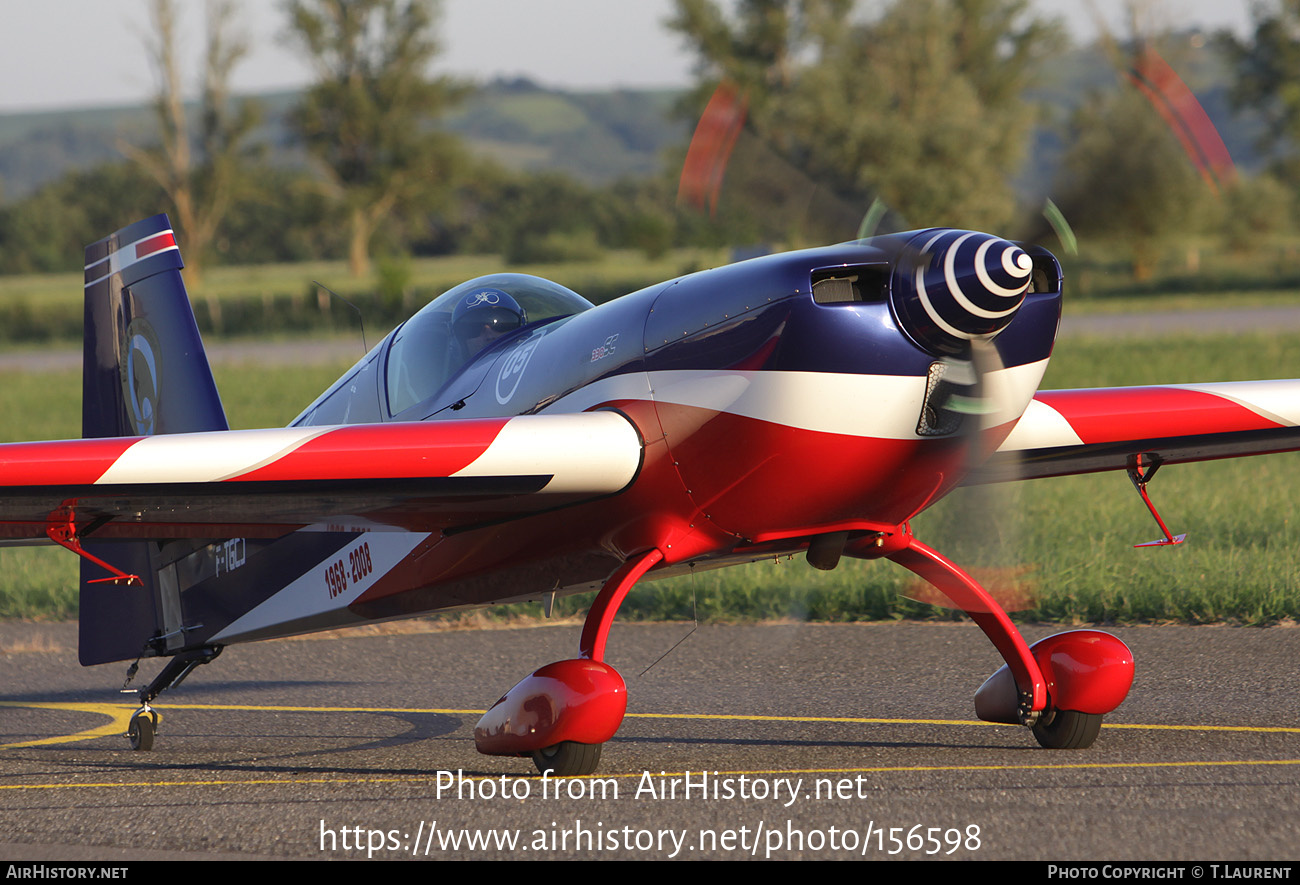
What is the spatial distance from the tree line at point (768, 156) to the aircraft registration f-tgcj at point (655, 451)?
467mm

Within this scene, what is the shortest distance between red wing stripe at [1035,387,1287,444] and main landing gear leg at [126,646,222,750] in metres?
5.21

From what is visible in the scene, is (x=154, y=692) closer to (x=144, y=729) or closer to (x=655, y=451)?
(x=144, y=729)

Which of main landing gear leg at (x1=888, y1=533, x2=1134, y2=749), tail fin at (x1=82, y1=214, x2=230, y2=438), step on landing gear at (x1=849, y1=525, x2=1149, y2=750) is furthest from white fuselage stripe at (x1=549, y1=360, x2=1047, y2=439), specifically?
tail fin at (x1=82, y1=214, x2=230, y2=438)

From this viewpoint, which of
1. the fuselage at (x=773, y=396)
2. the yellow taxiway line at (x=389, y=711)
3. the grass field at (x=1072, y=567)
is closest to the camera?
the fuselage at (x=773, y=396)

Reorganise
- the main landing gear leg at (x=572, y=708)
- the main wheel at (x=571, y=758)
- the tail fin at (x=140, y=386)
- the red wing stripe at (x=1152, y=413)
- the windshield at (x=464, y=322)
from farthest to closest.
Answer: the tail fin at (x=140, y=386) < the windshield at (x=464, y=322) < the red wing stripe at (x=1152, y=413) < the main wheel at (x=571, y=758) < the main landing gear leg at (x=572, y=708)

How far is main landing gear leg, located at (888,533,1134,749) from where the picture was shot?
6215 millimetres

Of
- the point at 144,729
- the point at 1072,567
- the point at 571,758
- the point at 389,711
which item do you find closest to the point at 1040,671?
the point at 571,758

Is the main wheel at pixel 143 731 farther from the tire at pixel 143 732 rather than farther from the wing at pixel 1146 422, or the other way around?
the wing at pixel 1146 422

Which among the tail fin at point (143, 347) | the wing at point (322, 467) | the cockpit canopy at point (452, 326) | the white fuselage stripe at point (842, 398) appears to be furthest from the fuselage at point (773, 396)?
the tail fin at point (143, 347)

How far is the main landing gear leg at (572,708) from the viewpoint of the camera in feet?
18.3

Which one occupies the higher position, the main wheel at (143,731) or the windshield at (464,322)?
the windshield at (464,322)

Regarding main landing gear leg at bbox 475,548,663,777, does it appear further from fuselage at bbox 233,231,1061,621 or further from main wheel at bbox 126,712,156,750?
main wheel at bbox 126,712,156,750

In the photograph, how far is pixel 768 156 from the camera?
5.35 metres

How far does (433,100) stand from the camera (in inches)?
2948
